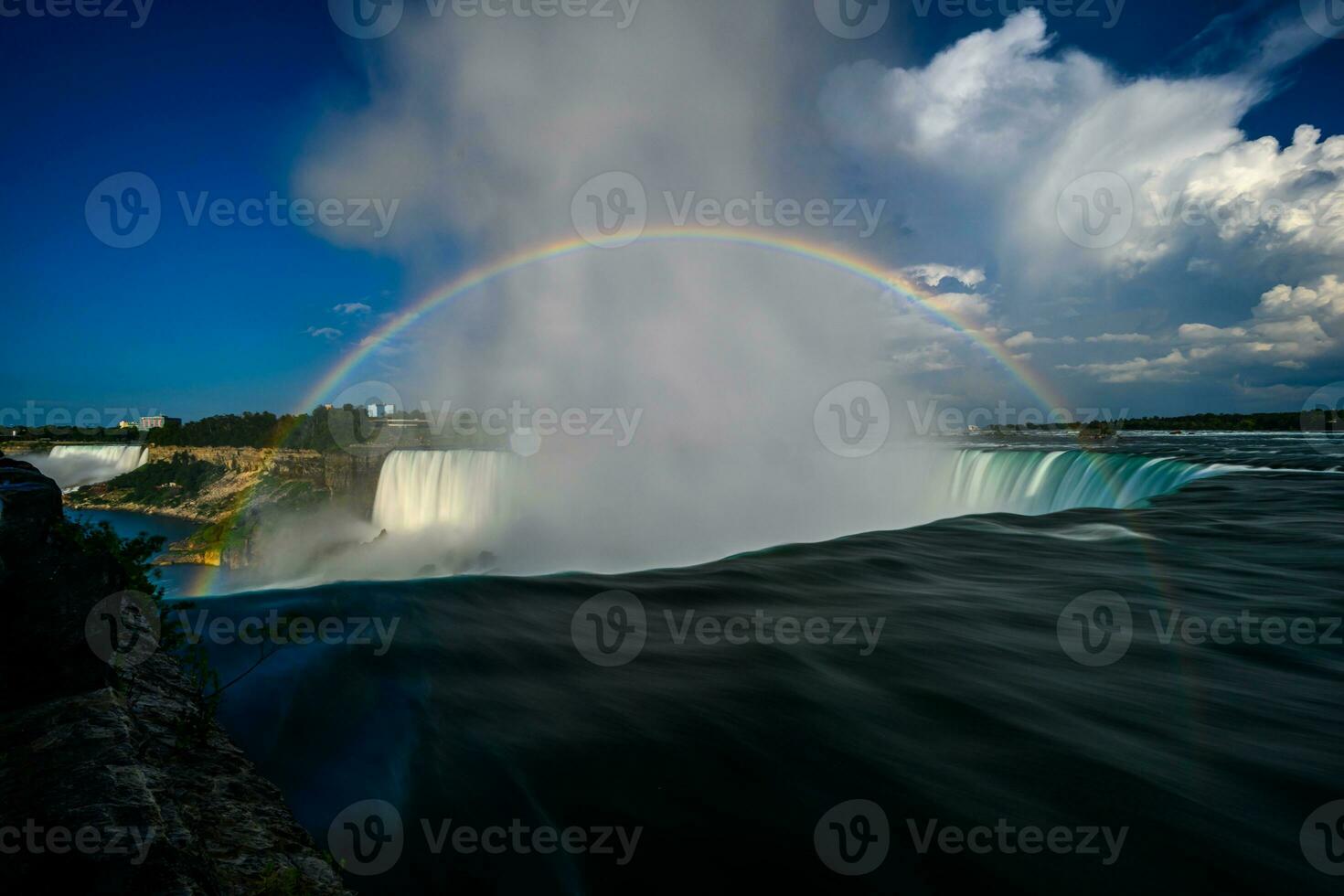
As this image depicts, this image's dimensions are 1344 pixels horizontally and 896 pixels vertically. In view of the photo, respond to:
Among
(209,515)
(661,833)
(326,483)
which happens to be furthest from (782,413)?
(209,515)

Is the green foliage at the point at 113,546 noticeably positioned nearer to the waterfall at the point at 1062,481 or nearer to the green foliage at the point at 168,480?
the waterfall at the point at 1062,481

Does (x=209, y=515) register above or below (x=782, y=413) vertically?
below

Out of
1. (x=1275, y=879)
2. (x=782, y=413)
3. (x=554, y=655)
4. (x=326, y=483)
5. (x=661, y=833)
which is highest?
(x=782, y=413)

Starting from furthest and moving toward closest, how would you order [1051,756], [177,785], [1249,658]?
[1249,658] < [1051,756] < [177,785]

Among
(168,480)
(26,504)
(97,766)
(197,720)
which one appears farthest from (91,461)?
(97,766)

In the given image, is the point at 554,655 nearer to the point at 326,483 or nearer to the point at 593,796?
the point at 593,796

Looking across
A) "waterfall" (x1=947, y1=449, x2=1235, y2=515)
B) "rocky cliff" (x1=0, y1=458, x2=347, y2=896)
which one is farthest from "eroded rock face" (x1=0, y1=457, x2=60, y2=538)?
"waterfall" (x1=947, y1=449, x2=1235, y2=515)

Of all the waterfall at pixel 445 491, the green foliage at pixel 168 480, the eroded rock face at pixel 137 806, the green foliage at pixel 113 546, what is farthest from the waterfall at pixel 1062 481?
the green foliage at pixel 168 480
